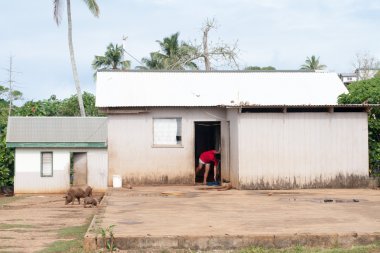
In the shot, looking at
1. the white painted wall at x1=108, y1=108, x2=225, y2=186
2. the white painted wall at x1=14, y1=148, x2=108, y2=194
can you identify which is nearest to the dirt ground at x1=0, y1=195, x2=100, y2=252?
the white painted wall at x1=108, y1=108, x2=225, y2=186

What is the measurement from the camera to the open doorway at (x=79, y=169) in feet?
102

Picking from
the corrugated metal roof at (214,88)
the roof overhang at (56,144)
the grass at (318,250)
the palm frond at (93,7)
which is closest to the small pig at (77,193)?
the corrugated metal roof at (214,88)

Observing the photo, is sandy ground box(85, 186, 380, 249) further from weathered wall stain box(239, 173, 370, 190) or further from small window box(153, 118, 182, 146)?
small window box(153, 118, 182, 146)

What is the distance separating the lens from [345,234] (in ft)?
31.0

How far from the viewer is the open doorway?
102 ft

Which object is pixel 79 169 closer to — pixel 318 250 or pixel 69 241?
pixel 69 241

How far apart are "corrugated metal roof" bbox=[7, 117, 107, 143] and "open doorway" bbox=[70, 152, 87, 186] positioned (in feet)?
3.09

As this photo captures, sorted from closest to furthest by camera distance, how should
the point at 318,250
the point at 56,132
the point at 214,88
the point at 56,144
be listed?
the point at 318,250 < the point at 214,88 < the point at 56,144 < the point at 56,132

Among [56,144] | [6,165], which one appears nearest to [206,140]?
[56,144]

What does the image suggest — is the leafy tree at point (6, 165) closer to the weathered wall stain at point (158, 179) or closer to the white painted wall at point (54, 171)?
the white painted wall at point (54, 171)

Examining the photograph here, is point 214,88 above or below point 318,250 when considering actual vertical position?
above

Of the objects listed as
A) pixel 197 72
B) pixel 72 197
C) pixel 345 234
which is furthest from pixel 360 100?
pixel 345 234

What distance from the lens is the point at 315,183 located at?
19094mm

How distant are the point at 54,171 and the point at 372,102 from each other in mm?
16043
